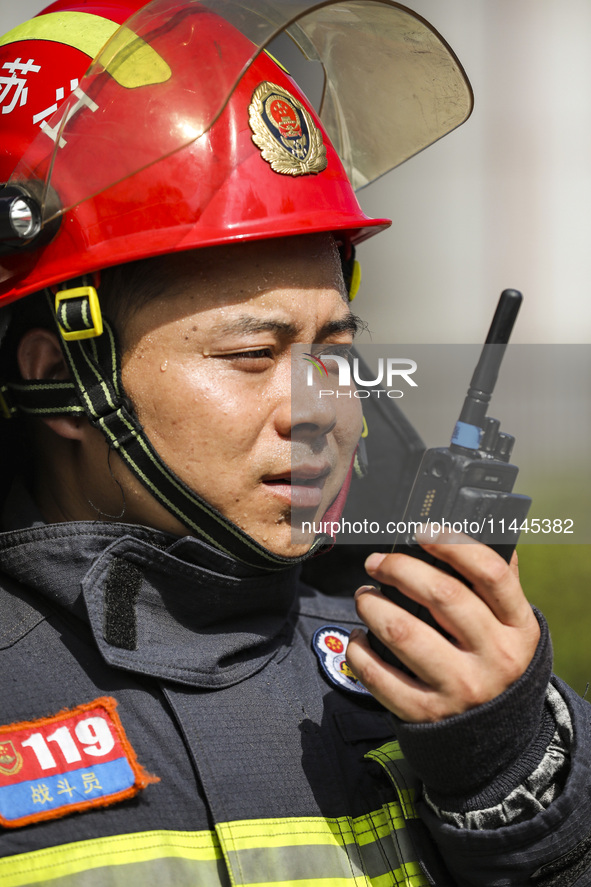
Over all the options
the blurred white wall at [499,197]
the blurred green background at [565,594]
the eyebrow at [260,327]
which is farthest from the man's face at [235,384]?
the blurred white wall at [499,197]

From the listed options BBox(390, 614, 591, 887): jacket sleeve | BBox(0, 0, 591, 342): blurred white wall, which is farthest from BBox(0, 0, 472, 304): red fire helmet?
BBox(0, 0, 591, 342): blurred white wall

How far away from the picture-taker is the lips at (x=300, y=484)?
200 cm

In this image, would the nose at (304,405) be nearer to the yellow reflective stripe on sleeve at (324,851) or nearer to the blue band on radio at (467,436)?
the blue band on radio at (467,436)

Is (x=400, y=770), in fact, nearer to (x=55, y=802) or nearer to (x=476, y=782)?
(x=476, y=782)

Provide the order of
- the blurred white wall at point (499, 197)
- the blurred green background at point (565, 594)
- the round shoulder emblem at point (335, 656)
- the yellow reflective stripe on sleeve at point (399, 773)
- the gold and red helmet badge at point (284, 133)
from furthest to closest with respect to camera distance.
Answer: the blurred white wall at point (499, 197) < the blurred green background at point (565, 594) < the round shoulder emblem at point (335, 656) < the gold and red helmet badge at point (284, 133) < the yellow reflective stripe on sleeve at point (399, 773)

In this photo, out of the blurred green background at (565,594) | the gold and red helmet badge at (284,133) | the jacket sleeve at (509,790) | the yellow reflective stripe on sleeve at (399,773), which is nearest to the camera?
the jacket sleeve at (509,790)

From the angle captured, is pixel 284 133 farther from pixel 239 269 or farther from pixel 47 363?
pixel 47 363

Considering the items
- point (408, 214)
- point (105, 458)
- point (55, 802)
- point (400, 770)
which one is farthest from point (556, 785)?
point (408, 214)

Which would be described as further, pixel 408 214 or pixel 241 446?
pixel 408 214

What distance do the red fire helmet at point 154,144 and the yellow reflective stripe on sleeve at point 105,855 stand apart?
1237 millimetres

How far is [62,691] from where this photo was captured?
1.82m

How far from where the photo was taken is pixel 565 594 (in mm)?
3338

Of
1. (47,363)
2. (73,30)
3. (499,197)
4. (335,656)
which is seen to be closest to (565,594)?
(335,656)

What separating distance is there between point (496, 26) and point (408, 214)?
2.08m
